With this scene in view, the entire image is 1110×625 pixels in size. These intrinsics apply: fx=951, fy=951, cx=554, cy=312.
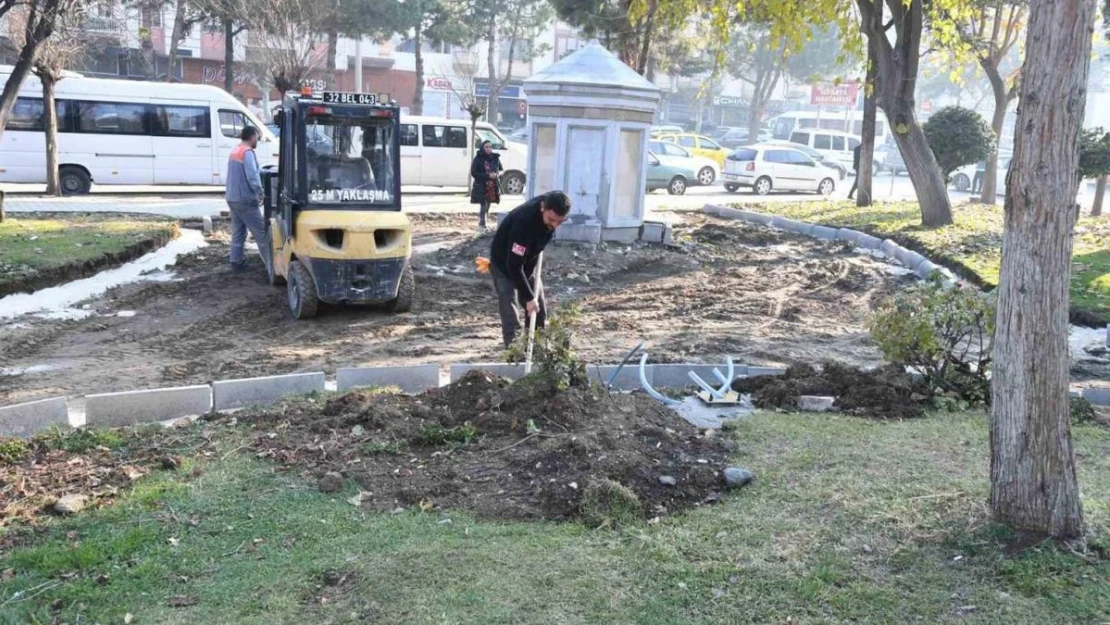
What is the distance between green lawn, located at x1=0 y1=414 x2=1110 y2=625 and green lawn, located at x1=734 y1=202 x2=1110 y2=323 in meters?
4.77

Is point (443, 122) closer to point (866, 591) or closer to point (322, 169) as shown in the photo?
point (322, 169)

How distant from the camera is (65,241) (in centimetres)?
1296

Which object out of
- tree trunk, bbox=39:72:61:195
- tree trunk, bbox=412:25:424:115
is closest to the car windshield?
tree trunk, bbox=39:72:61:195

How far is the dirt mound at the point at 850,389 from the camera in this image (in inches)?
279

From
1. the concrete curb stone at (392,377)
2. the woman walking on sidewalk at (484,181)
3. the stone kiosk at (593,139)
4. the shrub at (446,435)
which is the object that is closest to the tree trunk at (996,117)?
the stone kiosk at (593,139)

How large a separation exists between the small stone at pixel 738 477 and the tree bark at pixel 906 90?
43.6ft

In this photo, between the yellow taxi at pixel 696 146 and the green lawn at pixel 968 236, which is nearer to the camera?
the green lawn at pixel 968 236

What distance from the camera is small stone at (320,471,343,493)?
17.2 feet

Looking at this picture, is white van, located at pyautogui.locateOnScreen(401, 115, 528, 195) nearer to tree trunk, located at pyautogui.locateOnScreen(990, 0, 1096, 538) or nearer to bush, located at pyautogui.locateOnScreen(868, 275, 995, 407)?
bush, located at pyautogui.locateOnScreen(868, 275, 995, 407)

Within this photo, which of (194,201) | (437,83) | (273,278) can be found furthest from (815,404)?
(437,83)

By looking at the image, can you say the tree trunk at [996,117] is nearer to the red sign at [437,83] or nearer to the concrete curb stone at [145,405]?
the concrete curb stone at [145,405]

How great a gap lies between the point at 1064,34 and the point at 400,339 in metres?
6.81

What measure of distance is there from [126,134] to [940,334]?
60.8 feet

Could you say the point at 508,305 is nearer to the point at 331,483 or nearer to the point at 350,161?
the point at 350,161
